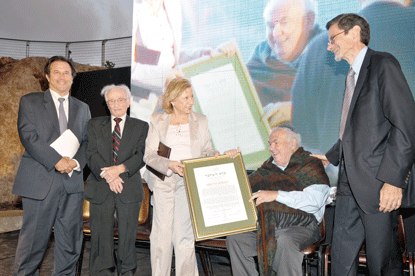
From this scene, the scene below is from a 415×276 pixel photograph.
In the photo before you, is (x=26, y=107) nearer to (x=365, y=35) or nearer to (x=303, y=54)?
(x=365, y=35)

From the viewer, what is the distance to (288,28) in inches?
168

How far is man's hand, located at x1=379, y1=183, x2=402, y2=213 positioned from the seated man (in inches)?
29.9

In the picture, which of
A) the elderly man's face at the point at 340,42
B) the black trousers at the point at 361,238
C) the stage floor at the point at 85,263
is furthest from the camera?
the stage floor at the point at 85,263

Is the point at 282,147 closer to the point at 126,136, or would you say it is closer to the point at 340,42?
the point at 340,42

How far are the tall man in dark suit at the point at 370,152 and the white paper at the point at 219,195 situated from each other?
0.76 metres

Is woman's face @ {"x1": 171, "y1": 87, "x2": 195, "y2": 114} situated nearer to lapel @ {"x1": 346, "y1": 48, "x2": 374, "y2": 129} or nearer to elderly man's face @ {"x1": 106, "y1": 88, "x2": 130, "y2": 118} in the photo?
elderly man's face @ {"x1": 106, "y1": 88, "x2": 130, "y2": 118}

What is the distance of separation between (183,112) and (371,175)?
62.8 inches

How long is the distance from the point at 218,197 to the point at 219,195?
0.06ft

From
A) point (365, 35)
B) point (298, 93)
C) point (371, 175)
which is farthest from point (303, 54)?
point (371, 175)

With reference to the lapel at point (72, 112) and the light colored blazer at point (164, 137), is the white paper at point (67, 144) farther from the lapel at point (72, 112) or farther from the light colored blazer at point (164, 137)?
the light colored blazer at point (164, 137)

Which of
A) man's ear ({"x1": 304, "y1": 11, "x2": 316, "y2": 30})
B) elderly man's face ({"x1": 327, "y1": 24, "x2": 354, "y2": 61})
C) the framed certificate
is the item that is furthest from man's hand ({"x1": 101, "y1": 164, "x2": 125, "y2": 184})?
man's ear ({"x1": 304, "y1": 11, "x2": 316, "y2": 30})

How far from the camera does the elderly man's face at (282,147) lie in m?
2.96

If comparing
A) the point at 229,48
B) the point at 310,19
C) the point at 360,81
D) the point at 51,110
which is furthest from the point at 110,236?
the point at 310,19

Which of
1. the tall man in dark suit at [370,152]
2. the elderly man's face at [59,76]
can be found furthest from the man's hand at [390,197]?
the elderly man's face at [59,76]
